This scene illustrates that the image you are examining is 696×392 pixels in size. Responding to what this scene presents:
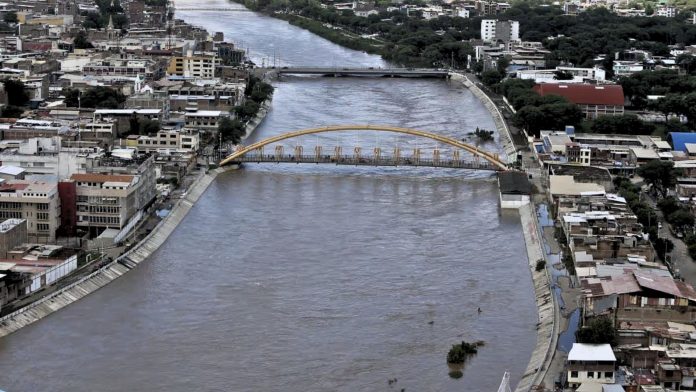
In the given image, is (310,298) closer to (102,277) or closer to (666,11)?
(102,277)

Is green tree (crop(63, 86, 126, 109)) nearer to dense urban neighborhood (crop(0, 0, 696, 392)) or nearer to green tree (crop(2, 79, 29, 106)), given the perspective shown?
dense urban neighborhood (crop(0, 0, 696, 392))

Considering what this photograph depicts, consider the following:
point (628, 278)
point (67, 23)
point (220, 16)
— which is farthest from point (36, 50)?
point (628, 278)

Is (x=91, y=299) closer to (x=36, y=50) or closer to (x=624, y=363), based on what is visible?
(x=624, y=363)

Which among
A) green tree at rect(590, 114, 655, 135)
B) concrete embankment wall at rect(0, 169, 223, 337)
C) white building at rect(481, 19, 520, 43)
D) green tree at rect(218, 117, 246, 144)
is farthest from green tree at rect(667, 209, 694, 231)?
white building at rect(481, 19, 520, 43)

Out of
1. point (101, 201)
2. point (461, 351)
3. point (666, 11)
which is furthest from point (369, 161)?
point (666, 11)

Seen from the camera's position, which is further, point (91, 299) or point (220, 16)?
point (220, 16)
